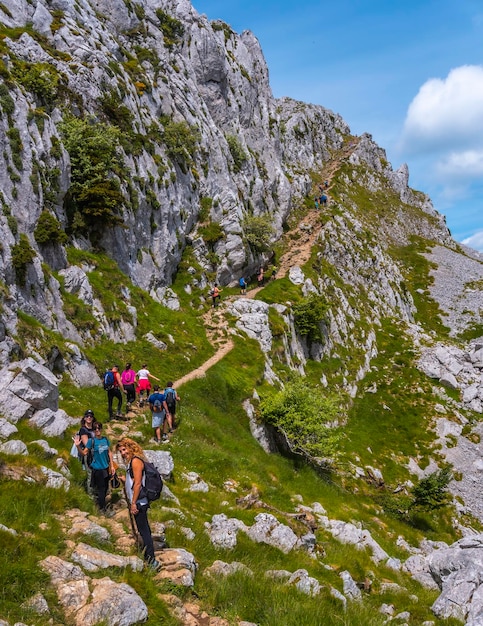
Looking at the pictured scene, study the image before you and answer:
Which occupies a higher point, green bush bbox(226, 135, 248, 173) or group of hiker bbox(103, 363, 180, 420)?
green bush bbox(226, 135, 248, 173)

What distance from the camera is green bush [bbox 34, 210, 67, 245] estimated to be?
72.2 ft

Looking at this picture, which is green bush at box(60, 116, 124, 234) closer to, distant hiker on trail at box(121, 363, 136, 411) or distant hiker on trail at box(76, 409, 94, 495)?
distant hiker on trail at box(121, 363, 136, 411)

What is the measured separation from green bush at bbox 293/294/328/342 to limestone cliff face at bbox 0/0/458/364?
27.6ft

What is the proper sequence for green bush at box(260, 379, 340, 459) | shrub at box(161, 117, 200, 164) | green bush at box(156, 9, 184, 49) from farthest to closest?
green bush at box(156, 9, 184, 49) → shrub at box(161, 117, 200, 164) → green bush at box(260, 379, 340, 459)

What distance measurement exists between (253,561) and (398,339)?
48.8 meters

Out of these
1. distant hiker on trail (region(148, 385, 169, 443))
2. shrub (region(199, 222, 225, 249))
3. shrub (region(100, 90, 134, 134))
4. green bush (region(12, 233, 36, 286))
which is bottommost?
distant hiker on trail (region(148, 385, 169, 443))

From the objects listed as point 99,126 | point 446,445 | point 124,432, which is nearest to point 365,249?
point 446,445

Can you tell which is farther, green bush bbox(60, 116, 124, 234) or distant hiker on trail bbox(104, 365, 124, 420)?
green bush bbox(60, 116, 124, 234)

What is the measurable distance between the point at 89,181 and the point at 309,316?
78.8ft

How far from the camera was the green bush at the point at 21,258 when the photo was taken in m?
18.7

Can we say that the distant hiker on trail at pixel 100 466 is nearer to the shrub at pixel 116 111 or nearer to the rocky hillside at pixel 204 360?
the rocky hillside at pixel 204 360

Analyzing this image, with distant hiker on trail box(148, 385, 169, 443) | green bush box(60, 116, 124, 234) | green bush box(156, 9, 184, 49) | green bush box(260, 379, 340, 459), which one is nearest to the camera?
distant hiker on trail box(148, 385, 169, 443)

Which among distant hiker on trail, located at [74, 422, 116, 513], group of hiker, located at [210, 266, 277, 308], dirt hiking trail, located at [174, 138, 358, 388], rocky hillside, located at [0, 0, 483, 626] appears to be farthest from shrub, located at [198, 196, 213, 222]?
distant hiker on trail, located at [74, 422, 116, 513]

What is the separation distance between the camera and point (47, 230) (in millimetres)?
22328
